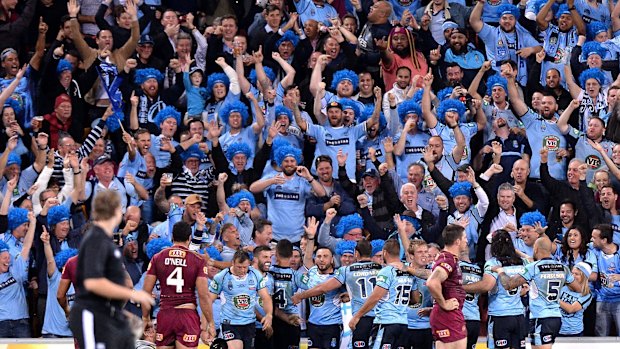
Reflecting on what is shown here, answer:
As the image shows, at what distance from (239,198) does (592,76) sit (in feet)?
20.5

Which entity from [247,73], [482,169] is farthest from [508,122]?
[247,73]

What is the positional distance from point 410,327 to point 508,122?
4.75 meters

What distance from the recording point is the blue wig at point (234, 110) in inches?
766

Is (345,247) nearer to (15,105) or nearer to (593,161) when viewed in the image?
(593,161)

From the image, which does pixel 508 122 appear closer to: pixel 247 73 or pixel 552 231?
pixel 552 231

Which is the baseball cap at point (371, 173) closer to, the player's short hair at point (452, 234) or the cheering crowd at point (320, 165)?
the cheering crowd at point (320, 165)

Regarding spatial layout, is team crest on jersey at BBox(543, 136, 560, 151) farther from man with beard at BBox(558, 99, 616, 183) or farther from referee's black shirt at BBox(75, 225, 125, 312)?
referee's black shirt at BBox(75, 225, 125, 312)

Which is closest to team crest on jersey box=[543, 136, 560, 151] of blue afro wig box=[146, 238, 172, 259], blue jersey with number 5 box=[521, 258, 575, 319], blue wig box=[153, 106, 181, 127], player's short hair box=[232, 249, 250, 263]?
blue jersey with number 5 box=[521, 258, 575, 319]

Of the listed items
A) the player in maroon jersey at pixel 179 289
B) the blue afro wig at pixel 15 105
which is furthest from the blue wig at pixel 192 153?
the player in maroon jersey at pixel 179 289

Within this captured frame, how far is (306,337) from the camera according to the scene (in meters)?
17.4

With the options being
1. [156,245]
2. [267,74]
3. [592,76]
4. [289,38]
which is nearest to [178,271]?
[156,245]

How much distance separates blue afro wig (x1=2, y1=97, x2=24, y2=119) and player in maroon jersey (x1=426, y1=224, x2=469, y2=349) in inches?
324

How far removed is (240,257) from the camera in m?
15.6

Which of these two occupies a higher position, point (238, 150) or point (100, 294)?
point (238, 150)
